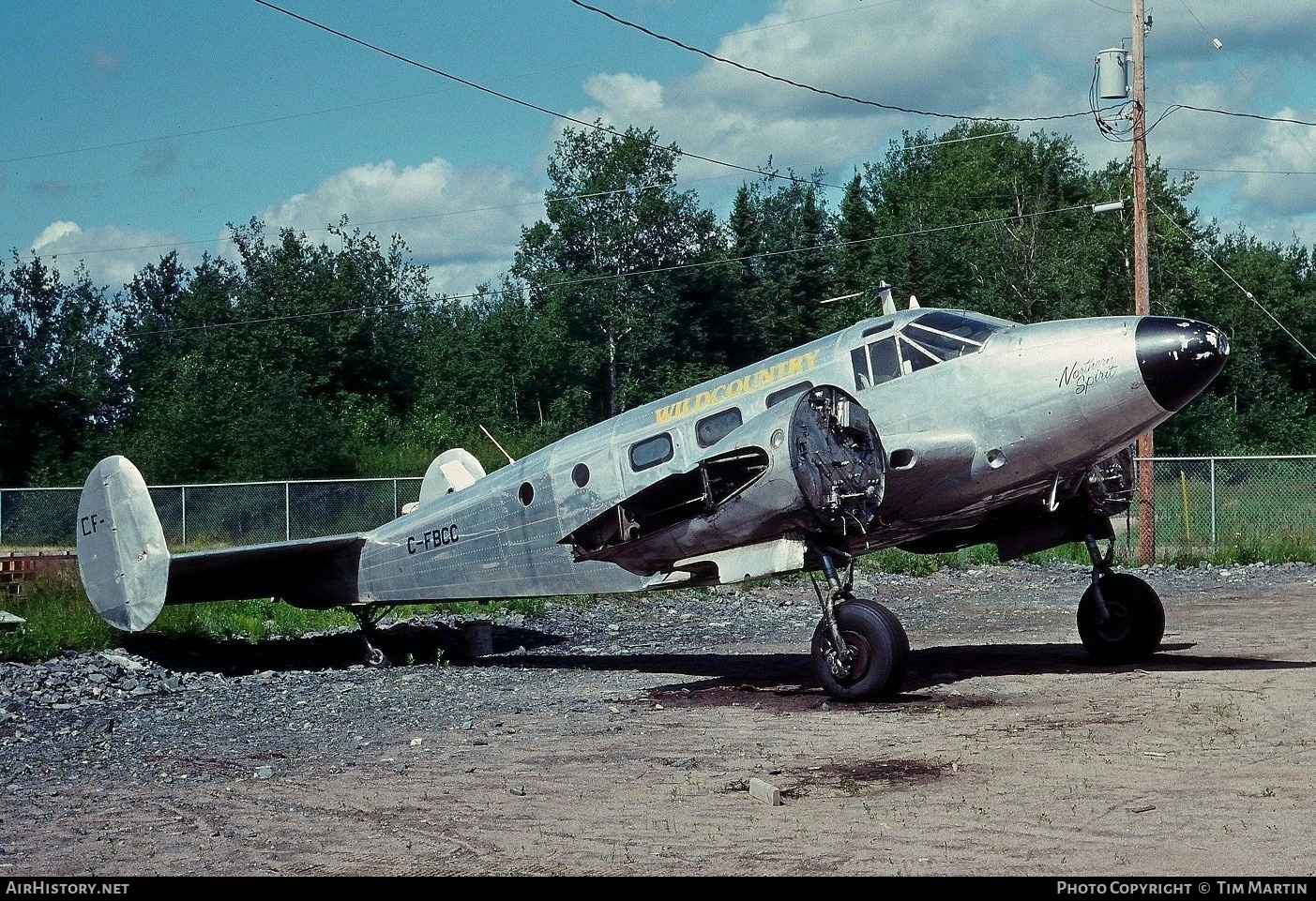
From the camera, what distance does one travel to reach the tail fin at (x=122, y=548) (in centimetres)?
1461

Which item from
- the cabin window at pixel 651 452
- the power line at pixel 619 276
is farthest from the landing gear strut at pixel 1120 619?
the power line at pixel 619 276

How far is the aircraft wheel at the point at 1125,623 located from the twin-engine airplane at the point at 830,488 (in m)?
0.02

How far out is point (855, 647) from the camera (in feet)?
38.4

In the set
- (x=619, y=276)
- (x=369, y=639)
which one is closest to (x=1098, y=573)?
(x=369, y=639)

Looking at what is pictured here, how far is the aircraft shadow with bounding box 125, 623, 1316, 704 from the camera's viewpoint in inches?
512

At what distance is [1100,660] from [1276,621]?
5.42 metres

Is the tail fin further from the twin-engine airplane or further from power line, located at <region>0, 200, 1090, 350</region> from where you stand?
power line, located at <region>0, 200, 1090, 350</region>

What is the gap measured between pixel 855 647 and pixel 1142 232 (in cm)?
1760

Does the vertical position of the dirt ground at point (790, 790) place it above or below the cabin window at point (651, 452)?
below

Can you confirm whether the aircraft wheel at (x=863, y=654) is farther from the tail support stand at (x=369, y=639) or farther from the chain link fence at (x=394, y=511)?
the chain link fence at (x=394, y=511)

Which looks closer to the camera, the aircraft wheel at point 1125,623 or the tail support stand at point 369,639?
the aircraft wheel at point 1125,623

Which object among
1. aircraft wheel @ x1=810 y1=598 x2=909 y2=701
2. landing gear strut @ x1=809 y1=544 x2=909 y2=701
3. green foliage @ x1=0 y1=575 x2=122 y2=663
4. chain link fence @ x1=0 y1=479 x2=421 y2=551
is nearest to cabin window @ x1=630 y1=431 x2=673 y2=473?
landing gear strut @ x1=809 y1=544 x2=909 y2=701

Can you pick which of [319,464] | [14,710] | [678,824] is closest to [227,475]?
[319,464]

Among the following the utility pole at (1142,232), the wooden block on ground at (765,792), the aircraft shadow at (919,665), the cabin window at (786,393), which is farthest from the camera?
the utility pole at (1142,232)
